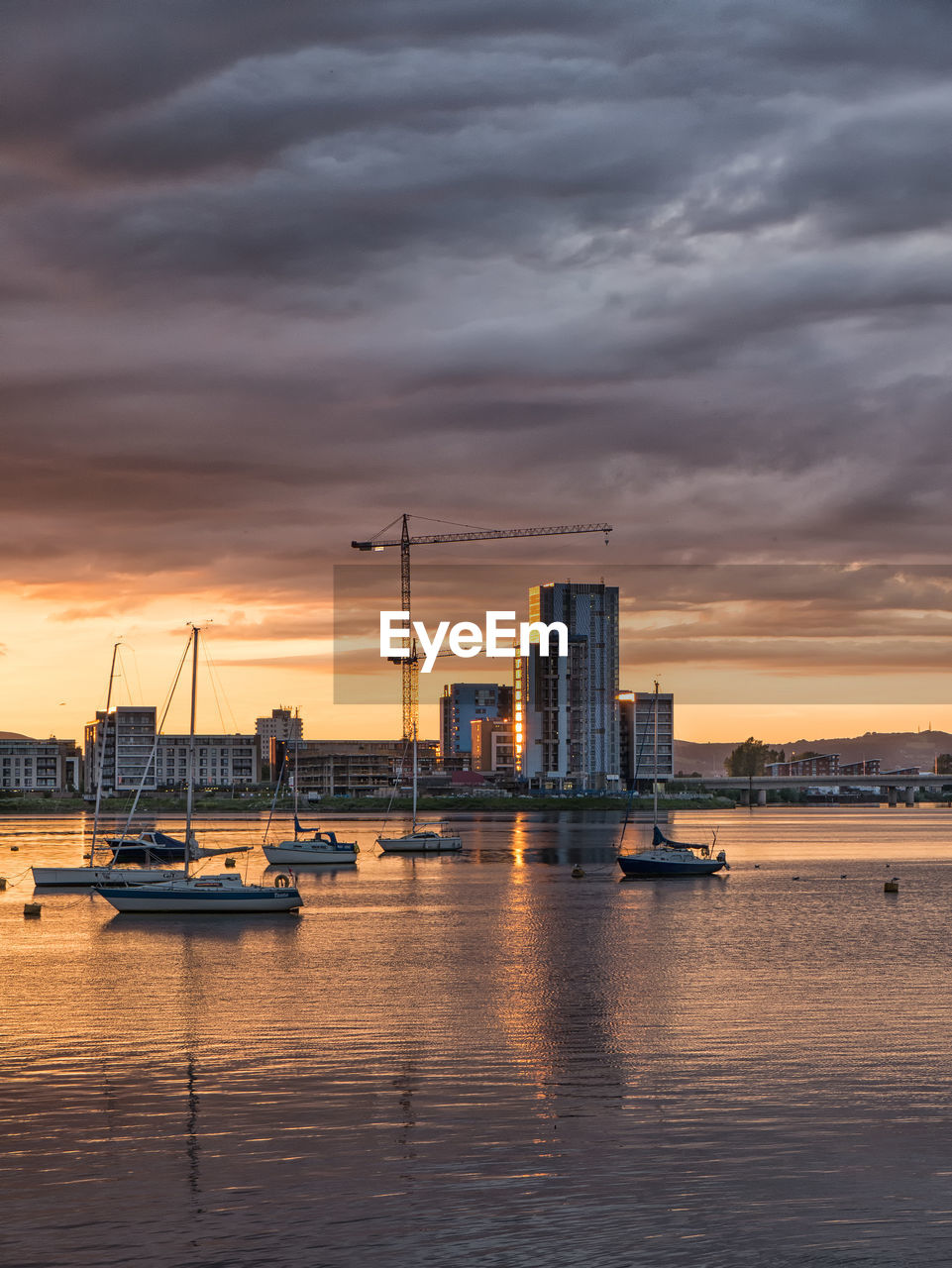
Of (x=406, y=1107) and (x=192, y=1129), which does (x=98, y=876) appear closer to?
(x=406, y=1107)

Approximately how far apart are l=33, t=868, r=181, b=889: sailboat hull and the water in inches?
787

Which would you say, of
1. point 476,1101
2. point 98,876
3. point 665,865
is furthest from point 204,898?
point 476,1101

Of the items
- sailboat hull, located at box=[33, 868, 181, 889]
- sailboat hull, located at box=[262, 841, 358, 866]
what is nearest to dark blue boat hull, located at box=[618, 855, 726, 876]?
sailboat hull, located at box=[262, 841, 358, 866]

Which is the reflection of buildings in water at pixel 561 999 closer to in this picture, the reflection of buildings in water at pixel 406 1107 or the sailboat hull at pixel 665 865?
the reflection of buildings in water at pixel 406 1107

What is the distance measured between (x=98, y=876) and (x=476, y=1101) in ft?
250

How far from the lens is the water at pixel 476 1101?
23.6m

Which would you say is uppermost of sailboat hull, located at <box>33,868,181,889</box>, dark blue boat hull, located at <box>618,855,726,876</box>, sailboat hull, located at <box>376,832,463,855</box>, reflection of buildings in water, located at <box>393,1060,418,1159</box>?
reflection of buildings in water, located at <box>393,1060,418,1159</box>

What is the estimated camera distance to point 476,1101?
33406 mm

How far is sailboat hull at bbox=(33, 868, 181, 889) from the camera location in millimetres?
93250

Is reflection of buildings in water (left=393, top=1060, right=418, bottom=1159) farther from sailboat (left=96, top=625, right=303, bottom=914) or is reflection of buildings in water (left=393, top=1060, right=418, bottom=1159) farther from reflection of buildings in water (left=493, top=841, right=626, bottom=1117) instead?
sailboat (left=96, top=625, right=303, bottom=914)

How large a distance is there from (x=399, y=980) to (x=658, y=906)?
43.3m

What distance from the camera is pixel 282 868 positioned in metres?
142

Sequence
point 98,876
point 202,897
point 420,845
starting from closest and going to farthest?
point 202,897 < point 98,876 < point 420,845

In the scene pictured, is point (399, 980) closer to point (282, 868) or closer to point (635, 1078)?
point (635, 1078)
